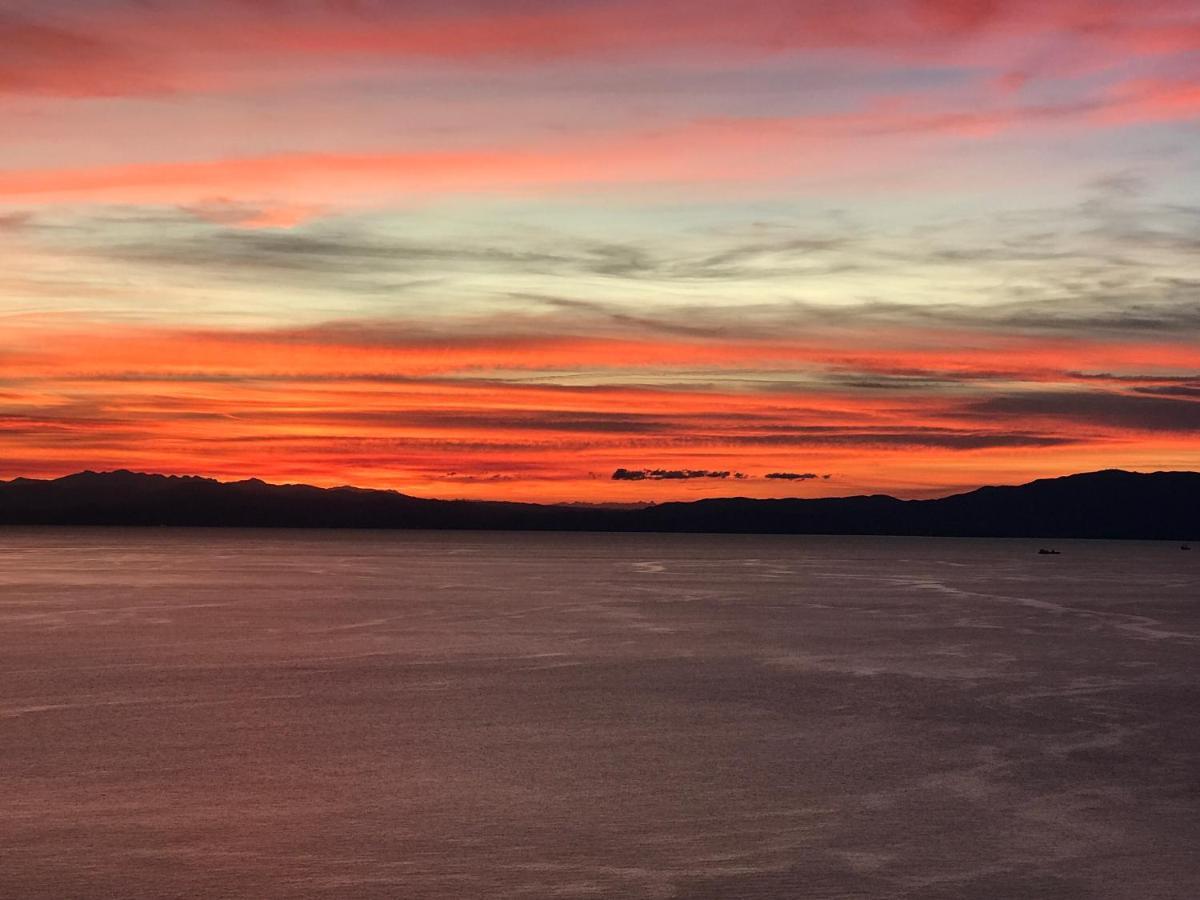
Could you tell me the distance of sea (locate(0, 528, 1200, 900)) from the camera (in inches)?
698

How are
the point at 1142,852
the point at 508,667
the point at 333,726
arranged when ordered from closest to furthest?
1. the point at 1142,852
2. the point at 333,726
3. the point at 508,667

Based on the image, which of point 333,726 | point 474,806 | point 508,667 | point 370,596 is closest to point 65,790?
point 474,806

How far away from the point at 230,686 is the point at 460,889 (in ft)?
77.0

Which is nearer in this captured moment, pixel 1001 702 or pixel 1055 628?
pixel 1001 702

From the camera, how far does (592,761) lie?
26.4m

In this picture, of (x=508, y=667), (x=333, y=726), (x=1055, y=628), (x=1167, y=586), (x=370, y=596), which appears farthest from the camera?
(x=1167, y=586)

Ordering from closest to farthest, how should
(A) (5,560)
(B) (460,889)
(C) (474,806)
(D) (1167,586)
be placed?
(B) (460,889) → (C) (474,806) → (D) (1167,586) → (A) (5,560)

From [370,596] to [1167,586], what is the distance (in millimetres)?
70405

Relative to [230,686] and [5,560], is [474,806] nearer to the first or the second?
[230,686]

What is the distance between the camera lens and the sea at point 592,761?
1773cm

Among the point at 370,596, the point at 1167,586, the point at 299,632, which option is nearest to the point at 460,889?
the point at 299,632

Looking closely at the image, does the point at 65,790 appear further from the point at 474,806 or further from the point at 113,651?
the point at 113,651

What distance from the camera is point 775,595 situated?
92250mm

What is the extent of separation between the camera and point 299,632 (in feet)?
192
